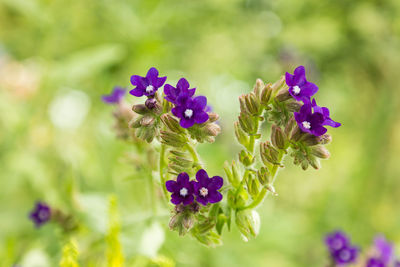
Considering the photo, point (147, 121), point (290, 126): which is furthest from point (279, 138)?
point (147, 121)

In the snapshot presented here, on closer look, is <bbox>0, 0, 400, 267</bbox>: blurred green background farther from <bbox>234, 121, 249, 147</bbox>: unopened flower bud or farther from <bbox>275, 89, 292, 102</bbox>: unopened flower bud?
<bbox>275, 89, 292, 102</bbox>: unopened flower bud

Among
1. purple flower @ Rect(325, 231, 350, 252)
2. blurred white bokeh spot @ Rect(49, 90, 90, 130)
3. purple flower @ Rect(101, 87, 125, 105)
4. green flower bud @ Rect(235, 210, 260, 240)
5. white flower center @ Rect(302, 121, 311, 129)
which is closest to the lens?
white flower center @ Rect(302, 121, 311, 129)

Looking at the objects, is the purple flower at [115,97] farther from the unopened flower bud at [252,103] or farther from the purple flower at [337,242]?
the purple flower at [337,242]

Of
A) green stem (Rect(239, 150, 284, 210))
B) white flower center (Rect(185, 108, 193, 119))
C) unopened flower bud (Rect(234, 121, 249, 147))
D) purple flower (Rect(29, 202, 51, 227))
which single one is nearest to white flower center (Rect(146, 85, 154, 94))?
white flower center (Rect(185, 108, 193, 119))

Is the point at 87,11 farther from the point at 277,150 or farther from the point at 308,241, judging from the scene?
the point at 277,150

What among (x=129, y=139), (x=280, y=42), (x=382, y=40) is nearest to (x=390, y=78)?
(x=382, y=40)

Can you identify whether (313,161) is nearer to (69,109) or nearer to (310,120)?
(310,120)
